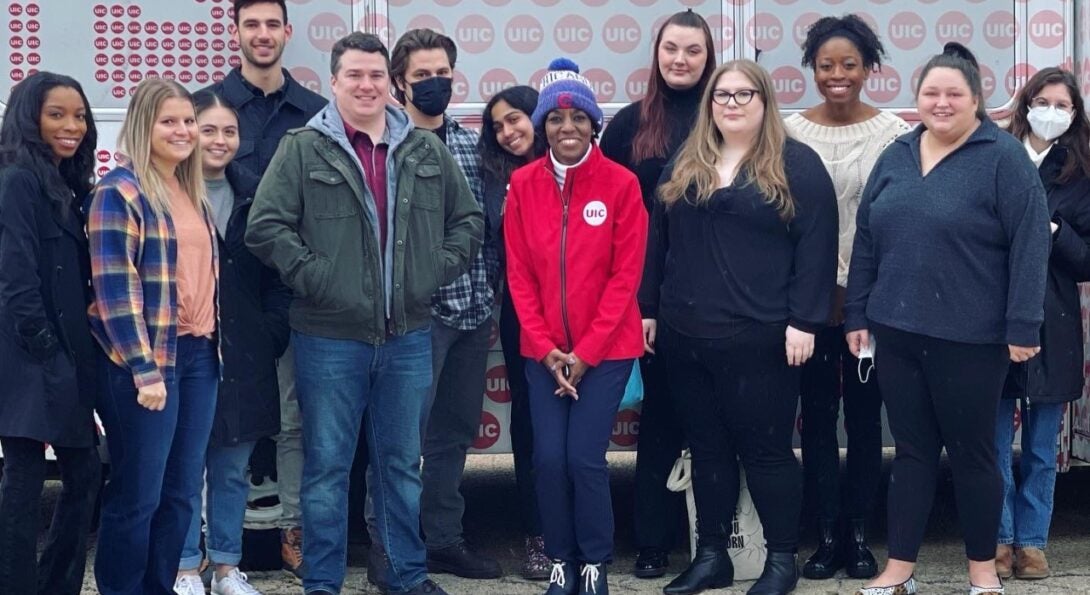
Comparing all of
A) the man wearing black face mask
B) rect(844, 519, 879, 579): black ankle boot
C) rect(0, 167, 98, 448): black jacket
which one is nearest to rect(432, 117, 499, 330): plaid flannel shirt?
the man wearing black face mask

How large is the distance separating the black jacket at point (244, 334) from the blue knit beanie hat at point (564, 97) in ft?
3.50

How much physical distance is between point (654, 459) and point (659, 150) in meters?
1.20

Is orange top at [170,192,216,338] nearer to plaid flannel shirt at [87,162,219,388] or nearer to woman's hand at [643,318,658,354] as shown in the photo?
plaid flannel shirt at [87,162,219,388]

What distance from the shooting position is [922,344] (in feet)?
16.0

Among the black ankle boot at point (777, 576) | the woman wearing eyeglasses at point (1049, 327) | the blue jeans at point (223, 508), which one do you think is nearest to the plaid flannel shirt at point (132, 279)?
the blue jeans at point (223, 508)

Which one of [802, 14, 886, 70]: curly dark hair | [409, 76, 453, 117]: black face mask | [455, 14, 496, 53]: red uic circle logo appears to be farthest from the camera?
[455, 14, 496, 53]: red uic circle logo

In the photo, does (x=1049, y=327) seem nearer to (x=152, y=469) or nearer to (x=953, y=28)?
(x=953, y=28)

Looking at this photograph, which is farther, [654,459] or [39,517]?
[654,459]

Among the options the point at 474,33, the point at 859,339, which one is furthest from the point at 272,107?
the point at 859,339

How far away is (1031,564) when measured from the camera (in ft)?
17.9

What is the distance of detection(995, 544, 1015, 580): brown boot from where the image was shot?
548 centimetres

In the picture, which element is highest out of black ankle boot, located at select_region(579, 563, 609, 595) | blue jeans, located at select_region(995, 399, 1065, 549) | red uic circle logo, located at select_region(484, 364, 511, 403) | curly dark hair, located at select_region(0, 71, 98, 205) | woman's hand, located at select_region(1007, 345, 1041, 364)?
curly dark hair, located at select_region(0, 71, 98, 205)

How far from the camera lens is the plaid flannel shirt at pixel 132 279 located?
4.32 metres

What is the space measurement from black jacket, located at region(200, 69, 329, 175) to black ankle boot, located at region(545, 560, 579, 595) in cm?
185
